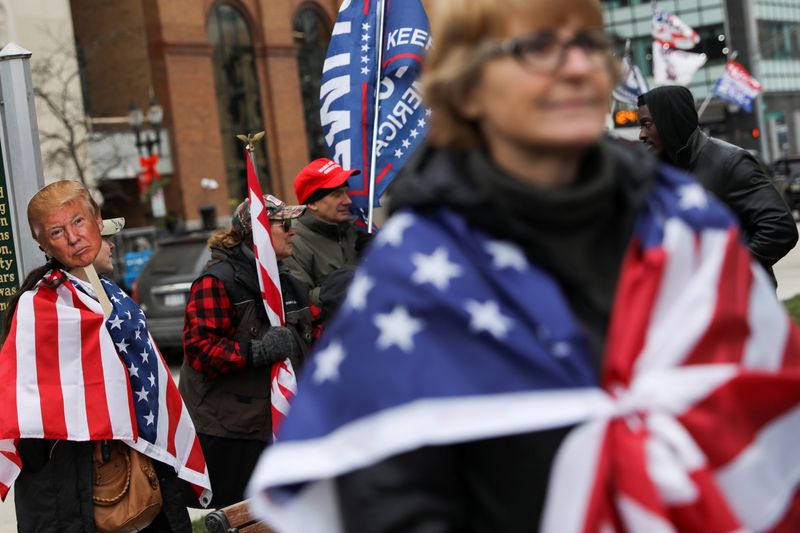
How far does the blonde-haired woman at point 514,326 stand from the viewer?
1798 millimetres

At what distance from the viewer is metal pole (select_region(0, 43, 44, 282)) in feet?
22.5

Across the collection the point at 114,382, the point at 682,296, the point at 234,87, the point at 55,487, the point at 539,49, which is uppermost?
the point at 234,87

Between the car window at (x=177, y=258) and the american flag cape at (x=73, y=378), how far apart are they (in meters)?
11.4

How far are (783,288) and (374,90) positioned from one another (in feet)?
36.5

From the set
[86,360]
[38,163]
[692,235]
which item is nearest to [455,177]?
[692,235]

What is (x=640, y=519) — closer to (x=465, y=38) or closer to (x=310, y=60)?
(x=465, y=38)

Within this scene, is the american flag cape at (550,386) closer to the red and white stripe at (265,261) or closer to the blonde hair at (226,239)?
the red and white stripe at (265,261)

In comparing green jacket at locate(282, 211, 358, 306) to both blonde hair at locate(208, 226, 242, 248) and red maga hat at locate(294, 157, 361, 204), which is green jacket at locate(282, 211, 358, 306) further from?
blonde hair at locate(208, 226, 242, 248)

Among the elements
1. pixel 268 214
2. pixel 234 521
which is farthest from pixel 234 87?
pixel 234 521

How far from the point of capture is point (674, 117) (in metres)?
5.83

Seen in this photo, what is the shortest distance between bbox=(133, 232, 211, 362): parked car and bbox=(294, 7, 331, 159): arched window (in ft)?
111

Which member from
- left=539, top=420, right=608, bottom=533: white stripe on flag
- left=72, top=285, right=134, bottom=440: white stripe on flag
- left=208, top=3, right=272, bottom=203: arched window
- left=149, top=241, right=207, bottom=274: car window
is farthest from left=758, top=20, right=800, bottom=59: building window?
left=539, top=420, right=608, bottom=533: white stripe on flag

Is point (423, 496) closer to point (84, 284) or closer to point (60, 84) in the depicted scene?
point (84, 284)

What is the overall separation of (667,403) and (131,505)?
3561 millimetres
